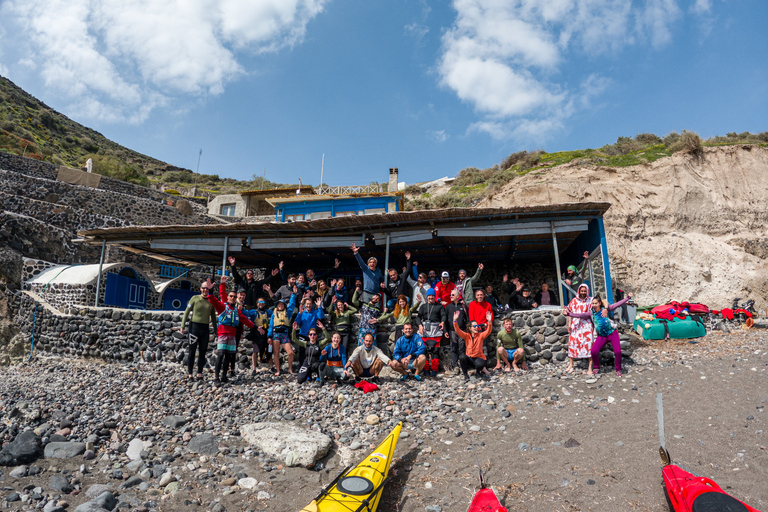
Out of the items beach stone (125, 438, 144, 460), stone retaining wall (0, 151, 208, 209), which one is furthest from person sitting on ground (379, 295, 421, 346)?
stone retaining wall (0, 151, 208, 209)

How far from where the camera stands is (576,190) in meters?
18.8

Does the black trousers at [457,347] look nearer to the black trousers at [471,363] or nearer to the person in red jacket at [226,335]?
the black trousers at [471,363]

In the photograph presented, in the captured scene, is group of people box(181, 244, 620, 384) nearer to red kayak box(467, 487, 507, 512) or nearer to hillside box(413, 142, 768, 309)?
red kayak box(467, 487, 507, 512)

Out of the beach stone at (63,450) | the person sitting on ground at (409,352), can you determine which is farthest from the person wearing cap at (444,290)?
the beach stone at (63,450)

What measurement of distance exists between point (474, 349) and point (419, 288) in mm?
1898

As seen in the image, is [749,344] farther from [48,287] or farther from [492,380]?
[48,287]

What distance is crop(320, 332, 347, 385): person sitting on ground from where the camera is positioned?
7.61m

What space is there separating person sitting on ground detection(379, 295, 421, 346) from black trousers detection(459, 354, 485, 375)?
1267 mm

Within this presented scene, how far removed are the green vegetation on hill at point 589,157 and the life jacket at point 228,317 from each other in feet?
55.0

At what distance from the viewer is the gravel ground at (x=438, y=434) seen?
4.48 metres

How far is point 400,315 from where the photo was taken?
27.3 feet

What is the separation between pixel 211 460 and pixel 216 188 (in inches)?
2093

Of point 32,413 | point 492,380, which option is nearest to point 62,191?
point 32,413

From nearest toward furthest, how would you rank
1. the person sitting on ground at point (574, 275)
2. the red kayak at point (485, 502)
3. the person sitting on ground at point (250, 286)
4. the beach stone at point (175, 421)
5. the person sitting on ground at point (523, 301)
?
the red kayak at point (485, 502), the beach stone at point (175, 421), the person sitting on ground at point (523, 301), the person sitting on ground at point (574, 275), the person sitting on ground at point (250, 286)
